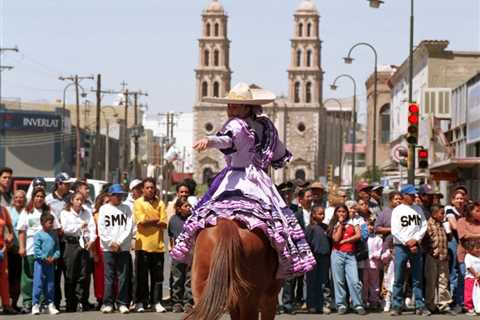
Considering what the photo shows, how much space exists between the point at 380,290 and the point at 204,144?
377 inches

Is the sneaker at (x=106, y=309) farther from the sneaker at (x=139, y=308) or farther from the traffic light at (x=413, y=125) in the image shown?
the traffic light at (x=413, y=125)

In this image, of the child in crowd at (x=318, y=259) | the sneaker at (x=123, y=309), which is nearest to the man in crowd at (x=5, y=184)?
the sneaker at (x=123, y=309)

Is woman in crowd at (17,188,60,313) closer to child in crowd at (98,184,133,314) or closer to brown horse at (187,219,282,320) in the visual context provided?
child in crowd at (98,184,133,314)

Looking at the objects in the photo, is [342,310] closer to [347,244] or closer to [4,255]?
[347,244]

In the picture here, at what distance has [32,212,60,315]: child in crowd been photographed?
61.5ft

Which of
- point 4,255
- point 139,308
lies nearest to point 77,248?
point 4,255

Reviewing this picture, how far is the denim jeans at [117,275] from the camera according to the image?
1894 centimetres

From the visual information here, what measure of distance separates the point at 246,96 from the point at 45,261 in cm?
742

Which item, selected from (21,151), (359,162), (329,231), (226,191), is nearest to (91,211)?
(329,231)

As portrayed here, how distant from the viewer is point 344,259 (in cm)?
1959

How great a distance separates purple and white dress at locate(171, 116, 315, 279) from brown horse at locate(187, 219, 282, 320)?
5.5 inches

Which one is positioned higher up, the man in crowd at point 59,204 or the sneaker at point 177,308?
the man in crowd at point 59,204

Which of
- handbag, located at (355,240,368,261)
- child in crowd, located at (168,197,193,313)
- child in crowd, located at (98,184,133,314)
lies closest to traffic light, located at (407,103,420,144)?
handbag, located at (355,240,368,261)

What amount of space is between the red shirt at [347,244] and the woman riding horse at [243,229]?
22.3 ft
